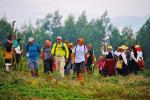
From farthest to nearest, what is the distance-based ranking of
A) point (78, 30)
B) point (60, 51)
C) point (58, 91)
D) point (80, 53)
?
point (78, 30) < point (80, 53) < point (60, 51) < point (58, 91)

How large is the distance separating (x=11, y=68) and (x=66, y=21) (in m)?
93.9

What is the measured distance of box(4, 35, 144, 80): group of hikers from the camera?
57.5ft

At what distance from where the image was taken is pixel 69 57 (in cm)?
2042

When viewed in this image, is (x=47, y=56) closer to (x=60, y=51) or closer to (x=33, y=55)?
(x=33, y=55)

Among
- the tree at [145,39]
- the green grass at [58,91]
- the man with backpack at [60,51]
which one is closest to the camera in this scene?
the green grass at [58,91]

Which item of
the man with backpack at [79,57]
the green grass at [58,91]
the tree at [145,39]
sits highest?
the tree at [145,39]

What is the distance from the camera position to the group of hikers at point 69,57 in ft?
57.5

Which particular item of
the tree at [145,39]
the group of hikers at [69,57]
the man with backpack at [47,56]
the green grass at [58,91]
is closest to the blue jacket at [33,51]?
the group of hikers at [69,57]

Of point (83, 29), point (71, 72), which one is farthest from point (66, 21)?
point (71, 72)

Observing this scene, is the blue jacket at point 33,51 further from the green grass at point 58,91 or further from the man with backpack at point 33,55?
the green grass at point 58,91

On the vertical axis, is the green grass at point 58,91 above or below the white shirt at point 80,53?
below

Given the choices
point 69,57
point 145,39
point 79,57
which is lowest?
point 79,57

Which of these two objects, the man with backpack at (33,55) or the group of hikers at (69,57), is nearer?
the group of hikers at (69,57)

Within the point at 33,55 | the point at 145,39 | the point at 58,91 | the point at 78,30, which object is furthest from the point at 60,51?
the point at 78,30
